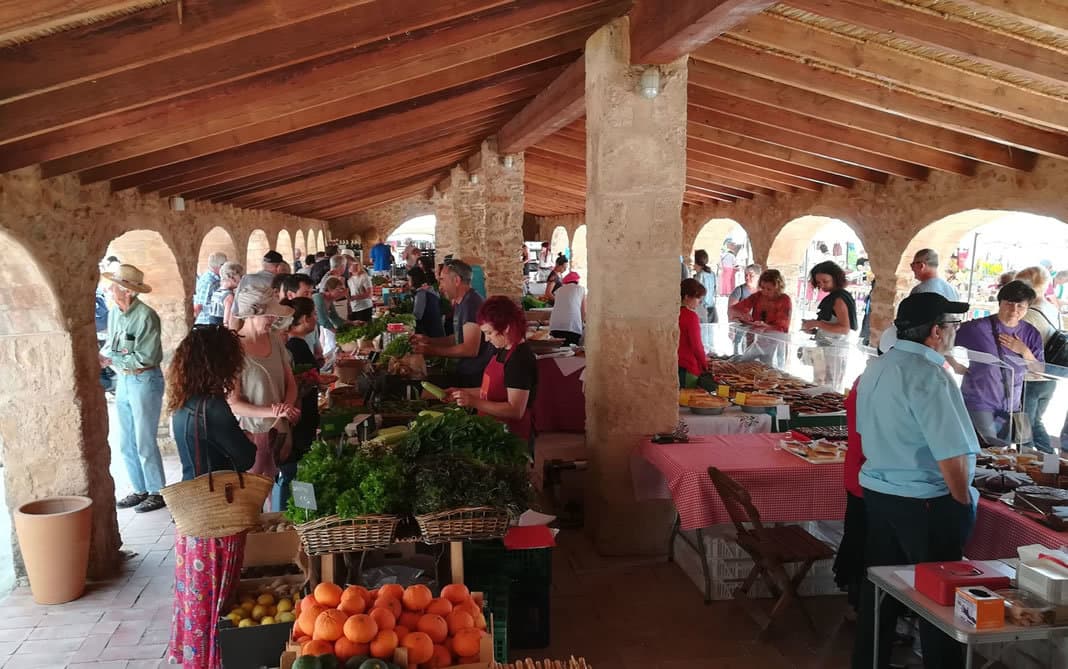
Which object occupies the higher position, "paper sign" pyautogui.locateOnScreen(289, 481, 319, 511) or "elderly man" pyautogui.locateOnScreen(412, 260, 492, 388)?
"elderly man" pyautogui.locateOnScreen(412, 260, 492, 388)

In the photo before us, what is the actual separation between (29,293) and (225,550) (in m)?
2.33

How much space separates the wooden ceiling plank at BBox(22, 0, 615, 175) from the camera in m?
3.96

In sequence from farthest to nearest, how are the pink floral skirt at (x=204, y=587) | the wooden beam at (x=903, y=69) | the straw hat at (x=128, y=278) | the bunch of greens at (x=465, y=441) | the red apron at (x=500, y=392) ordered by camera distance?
the straw hat at (x=128, y=278) → the wooden beam at (x=903, y=69) → the red apron at (x=500, y=392) → the pink floral skirt at (x=204, y=587) → the bunch of greens at (x=465, y=441)

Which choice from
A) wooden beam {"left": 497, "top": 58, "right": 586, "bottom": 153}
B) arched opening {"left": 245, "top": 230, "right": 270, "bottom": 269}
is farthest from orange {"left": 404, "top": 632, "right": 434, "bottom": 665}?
arched opening {"left": 245, "top": 230, "right": 270, "bottom": 269}

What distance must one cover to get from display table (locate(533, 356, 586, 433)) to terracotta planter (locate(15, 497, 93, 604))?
3514 millimetres

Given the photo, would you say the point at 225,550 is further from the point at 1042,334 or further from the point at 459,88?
the point at 1042,334

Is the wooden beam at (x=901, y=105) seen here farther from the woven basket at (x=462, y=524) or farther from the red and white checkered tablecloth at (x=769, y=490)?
the woven basket at (x=462, y=524)

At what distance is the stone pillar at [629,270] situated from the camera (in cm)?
468

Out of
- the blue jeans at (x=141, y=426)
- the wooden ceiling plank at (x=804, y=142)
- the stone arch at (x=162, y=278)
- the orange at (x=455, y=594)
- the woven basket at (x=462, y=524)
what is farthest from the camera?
the wooden ceiling plank at (x=804, y=142)

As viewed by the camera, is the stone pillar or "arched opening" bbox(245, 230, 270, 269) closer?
the stone pillar

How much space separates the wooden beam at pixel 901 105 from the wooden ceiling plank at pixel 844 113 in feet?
0.04

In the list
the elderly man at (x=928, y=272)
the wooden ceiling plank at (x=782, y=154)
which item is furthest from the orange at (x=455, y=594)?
the wooden ceiling plank at (x=782, y=154)

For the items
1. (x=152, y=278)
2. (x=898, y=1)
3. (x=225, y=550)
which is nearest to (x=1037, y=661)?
(x=898, y=1)

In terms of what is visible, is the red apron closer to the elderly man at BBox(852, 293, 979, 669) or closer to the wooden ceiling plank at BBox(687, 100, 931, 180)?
the elderly man at BBox(852, 293, 979, 669)
